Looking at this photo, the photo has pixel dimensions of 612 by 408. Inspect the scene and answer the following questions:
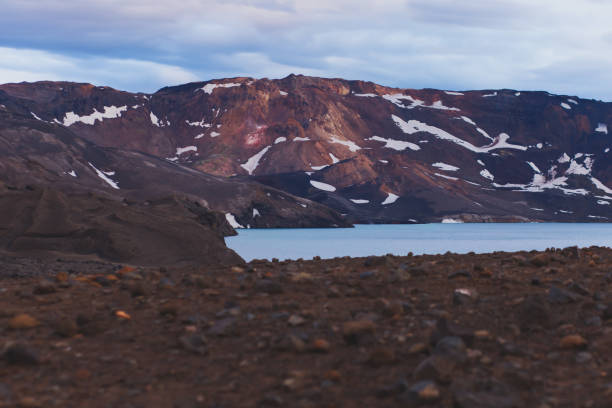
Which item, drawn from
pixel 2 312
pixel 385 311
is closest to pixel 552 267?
pixel 385 311

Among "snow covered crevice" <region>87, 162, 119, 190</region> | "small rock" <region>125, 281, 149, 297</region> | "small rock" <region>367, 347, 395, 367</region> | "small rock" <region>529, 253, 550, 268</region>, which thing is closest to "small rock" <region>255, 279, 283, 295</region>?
"small rock" <region>125, 281, 149, 297</region>

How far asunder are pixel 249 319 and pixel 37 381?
2927 mm

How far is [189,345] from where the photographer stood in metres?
7.86

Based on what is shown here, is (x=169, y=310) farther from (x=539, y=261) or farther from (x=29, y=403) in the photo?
(x=539, y=261)

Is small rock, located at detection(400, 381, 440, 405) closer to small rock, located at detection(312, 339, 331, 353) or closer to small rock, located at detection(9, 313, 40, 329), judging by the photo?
small rock, located at detection(312, 339, 331, 353)

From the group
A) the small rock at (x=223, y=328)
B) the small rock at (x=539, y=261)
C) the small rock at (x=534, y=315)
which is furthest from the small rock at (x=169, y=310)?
the small rock at (x=539, y=261)

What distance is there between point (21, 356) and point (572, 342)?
647 cm

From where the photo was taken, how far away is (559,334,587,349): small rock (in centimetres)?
791

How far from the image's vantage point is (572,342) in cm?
791

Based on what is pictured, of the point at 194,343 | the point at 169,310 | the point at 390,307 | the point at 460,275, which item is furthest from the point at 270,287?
the point at 460,275

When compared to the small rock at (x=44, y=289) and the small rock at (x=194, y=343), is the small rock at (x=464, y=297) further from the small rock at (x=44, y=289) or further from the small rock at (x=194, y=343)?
the small rock at (x=44, y=289)

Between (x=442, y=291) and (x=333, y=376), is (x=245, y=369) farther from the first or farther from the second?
(x=442, y=291)

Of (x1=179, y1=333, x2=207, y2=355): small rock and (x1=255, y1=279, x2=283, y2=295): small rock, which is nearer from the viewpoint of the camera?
(x1=179, y1=333, x2=207, y2=355): small rock

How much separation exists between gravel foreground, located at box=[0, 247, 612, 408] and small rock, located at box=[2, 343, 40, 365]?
0.01 metres
